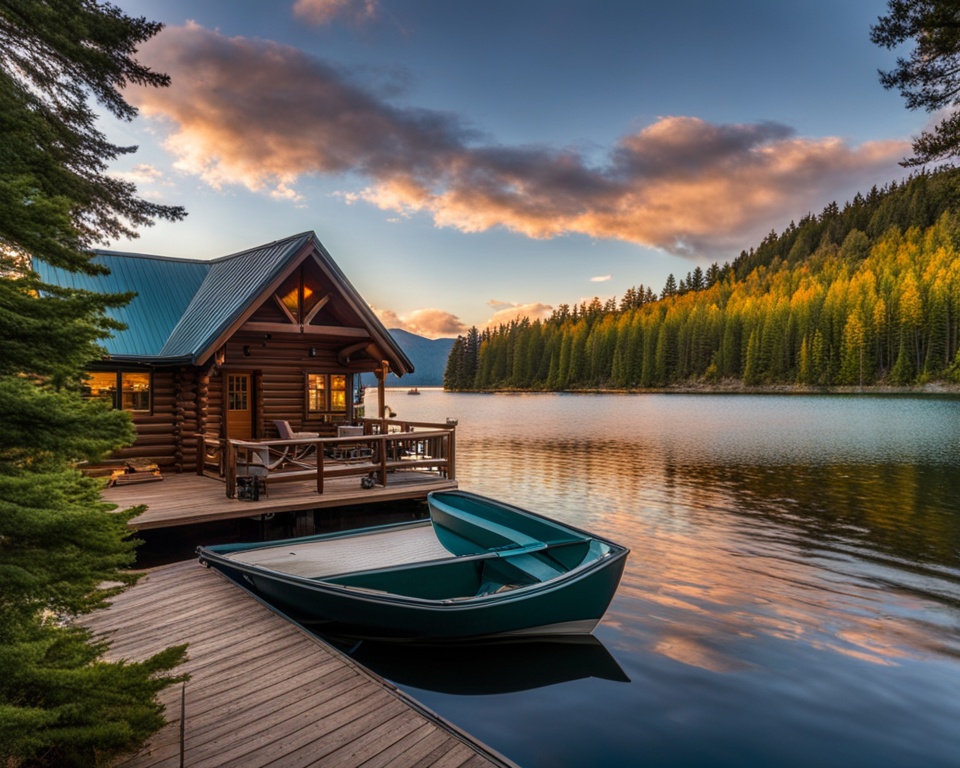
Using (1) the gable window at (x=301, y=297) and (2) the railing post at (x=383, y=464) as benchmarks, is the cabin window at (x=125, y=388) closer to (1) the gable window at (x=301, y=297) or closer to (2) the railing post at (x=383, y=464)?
(1) the gable window at (x=301, y=297)

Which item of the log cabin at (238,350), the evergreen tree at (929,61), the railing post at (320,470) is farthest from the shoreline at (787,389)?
the railing post at (320,470)

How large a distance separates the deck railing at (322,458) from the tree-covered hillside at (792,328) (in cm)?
7077

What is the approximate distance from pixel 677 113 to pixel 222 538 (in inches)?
2152

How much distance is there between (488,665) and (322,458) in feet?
20.0

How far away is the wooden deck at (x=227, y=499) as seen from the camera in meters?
9.98

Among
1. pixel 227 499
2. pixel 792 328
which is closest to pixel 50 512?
pixel 227 499

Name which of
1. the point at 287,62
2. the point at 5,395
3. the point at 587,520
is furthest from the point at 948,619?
the point at 287,62

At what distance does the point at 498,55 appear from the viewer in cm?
2708

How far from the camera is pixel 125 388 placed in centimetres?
1364

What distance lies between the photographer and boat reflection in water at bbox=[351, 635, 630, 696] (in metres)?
7.07

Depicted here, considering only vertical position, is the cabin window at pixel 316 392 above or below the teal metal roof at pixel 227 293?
below

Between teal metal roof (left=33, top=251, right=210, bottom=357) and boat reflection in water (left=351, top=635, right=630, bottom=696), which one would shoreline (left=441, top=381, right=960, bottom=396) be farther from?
teal metal roof (left=33, top=251, right=210, bottom=357)

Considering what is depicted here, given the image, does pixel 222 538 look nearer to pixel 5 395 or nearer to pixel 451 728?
pixel 451 728

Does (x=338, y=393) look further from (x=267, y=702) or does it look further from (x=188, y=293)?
→ (x=267, y=702)
